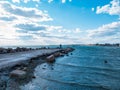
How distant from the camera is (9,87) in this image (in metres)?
13.2

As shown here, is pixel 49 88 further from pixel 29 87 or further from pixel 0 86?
pixel 0 86

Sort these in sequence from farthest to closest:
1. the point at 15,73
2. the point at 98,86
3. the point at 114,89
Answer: the point at 15,73
the point at 98,86
the point at 114,89

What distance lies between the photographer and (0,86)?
43.1 ft

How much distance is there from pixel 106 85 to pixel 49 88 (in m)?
6.48

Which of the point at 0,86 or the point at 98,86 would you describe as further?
the point at 98,86

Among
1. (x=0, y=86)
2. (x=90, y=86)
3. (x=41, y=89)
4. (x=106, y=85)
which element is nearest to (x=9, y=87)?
(x=0, y=86)

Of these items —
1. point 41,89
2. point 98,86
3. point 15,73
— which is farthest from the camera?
point 15,73

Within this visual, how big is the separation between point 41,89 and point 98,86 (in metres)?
6.27

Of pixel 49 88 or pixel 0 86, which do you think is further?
pixel 49 88

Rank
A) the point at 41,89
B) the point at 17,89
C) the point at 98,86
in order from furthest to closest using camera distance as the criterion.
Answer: the point at 98,86
the point at 41,89
the point at 17,89

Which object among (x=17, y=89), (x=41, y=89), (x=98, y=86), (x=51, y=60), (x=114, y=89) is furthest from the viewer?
(x=51, y=60)

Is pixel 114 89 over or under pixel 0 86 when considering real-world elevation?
under

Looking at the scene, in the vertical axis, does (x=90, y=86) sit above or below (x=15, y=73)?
below

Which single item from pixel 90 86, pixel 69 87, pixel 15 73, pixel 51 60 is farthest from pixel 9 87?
pixel 51 60
